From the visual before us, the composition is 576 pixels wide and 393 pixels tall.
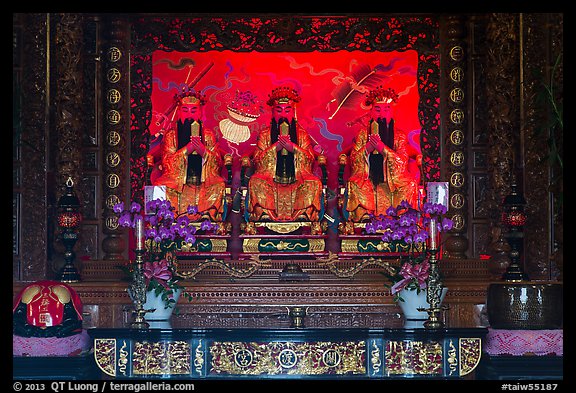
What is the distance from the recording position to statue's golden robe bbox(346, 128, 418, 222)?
7.70 meters

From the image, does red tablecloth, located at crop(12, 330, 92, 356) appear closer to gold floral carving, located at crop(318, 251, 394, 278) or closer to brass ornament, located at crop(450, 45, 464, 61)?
gold floral carving, located at crop(318, 251, 394, 278)

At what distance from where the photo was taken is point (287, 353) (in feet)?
16.1

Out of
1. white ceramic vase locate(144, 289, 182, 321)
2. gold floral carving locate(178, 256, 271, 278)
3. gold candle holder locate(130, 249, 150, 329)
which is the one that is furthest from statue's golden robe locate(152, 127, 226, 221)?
gold candle holder locate(130, 249, 150, 329)

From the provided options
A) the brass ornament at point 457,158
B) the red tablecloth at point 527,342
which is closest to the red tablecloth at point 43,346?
the red tablecloth at point 527,342

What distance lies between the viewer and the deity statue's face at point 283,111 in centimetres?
791

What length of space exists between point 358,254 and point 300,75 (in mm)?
1803

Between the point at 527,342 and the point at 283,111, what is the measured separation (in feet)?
10.6

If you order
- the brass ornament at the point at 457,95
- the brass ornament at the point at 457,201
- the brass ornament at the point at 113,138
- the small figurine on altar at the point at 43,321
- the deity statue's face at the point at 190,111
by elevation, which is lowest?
the small figurine on altar at the point at 43,321

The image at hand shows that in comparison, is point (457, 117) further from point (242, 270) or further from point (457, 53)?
point (242, 270)

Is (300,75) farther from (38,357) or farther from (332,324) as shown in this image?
(38,357)

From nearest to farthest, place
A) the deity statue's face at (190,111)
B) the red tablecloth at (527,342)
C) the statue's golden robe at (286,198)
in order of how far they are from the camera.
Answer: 1. the red tablecloth at (527,342)
2. the statue's golden robe at (286,198)
3. the deity statue's face at (190,111)

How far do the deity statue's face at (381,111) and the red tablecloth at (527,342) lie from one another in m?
2.95

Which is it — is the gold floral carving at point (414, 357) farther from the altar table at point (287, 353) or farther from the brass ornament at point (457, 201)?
the brass ornament at point (457, 201)

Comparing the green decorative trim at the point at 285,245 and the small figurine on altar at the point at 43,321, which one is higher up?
the green decorative trim at the point at 285,245
